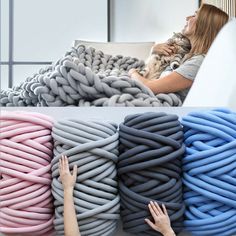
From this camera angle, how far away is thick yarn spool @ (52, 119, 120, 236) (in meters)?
0.43

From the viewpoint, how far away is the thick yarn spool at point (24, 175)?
44 cm

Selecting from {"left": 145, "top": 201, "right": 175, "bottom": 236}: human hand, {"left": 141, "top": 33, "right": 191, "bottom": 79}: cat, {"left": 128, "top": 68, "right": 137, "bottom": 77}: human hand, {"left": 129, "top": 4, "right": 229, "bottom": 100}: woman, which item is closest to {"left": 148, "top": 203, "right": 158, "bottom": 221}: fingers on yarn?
{"left": 145, "top": 201, "right": 175, "bottom": 236}: human hand

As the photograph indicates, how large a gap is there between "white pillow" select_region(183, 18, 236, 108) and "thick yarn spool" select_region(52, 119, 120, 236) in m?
0.22

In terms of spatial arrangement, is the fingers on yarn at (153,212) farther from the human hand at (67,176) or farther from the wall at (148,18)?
the wall at (148,18)

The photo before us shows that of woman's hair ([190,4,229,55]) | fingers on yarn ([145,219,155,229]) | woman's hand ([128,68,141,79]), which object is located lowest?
fingers on yarn ([145,219,155,229])

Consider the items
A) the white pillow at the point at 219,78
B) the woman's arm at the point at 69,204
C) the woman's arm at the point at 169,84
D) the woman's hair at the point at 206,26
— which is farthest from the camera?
the woman's hair at the point at 206,26

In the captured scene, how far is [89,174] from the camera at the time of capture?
435 millimetres

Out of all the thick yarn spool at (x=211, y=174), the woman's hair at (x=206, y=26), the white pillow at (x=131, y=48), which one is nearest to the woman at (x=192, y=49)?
the woman's hair at (x=206, y=26)

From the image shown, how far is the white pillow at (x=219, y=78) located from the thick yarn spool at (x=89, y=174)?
22 cm

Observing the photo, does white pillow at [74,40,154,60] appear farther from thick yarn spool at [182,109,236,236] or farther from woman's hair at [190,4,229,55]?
thick yarn spool at [182,109,236,236]

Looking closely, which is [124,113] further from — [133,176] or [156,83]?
[156,83]

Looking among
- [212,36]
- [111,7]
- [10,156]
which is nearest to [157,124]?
[10,156]

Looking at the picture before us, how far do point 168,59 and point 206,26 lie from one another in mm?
133

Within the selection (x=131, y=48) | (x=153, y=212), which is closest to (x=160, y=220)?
(x=153, y=212)
